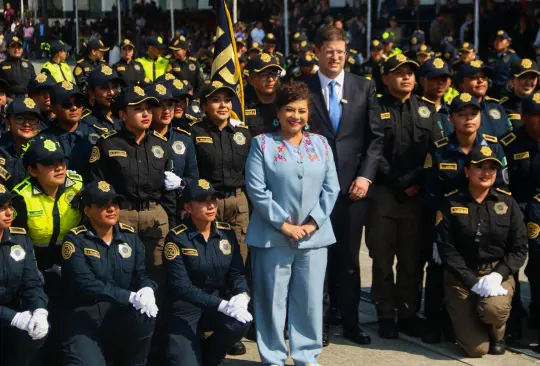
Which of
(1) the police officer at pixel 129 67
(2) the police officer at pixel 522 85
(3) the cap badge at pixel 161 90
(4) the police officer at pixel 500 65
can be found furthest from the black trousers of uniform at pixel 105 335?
(1) the police officer at pixel 129 67

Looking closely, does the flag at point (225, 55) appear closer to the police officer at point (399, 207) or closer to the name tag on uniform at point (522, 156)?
the police officer at point (399, 207)

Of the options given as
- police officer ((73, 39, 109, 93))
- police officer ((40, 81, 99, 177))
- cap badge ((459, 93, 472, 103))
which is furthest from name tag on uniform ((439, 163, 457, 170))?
police officer ((73, 39, 109, 93))

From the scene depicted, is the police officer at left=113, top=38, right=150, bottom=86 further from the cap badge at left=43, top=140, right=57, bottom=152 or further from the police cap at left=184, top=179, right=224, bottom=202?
the police cap at left=184, top=179, right=224, bottom=202

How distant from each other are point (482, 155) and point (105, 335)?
2.68 meters

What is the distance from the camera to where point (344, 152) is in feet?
21.5

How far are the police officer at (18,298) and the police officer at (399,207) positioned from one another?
2.47 meters

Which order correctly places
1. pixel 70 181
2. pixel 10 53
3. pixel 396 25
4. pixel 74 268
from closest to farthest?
1. pixel 74 268
2. pixel 70 181
3. pixel 10 53
4. pixel 396 25

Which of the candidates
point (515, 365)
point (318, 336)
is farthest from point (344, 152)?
point (515, 365)

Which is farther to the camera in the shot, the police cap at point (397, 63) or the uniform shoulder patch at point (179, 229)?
the police cap at point (397, 63)

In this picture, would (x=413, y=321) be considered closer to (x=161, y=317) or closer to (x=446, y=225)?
(x=446, y=225)

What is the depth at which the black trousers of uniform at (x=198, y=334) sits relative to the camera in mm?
5852

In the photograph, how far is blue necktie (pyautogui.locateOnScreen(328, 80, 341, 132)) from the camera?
6566mm

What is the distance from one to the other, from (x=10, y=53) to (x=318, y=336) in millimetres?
9989

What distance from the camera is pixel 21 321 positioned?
5301 millimetres
